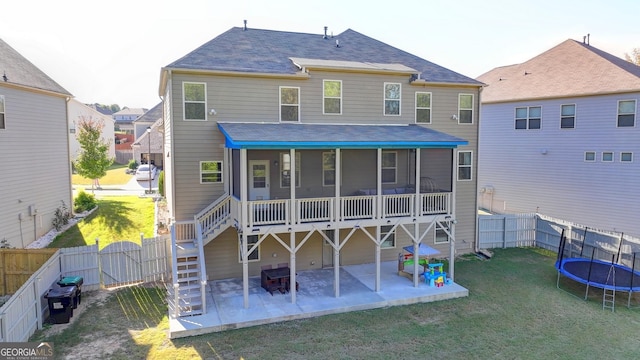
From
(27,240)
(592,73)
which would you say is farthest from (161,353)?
(592,73)

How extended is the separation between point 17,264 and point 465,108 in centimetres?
1629

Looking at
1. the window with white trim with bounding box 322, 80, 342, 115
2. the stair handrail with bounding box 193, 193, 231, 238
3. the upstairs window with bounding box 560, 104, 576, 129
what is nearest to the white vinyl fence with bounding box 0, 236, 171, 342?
the stair handrail with bounding box 193, 193, 231, 238

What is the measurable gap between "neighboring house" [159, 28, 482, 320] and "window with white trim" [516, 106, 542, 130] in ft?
21.8

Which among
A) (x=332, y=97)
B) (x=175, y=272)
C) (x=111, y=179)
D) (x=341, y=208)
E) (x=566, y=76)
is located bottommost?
(x=175, y=272)

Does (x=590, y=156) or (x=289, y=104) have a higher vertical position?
(x=289, y=104)

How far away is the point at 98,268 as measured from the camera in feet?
42.7

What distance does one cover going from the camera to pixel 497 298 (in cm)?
1295

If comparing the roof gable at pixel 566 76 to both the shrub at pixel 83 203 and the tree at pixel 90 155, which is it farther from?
the tree at pixel 90 155

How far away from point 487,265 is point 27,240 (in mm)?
18106

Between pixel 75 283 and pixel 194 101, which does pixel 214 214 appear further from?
pixel 75 283

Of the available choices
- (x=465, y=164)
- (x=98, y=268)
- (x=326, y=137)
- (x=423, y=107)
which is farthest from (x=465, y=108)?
(x=98, y=268)

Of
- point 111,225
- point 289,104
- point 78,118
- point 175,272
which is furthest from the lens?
point 78,118

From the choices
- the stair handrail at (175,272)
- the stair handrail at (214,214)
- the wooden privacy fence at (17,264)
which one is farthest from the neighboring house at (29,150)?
the stair handrail at (214,214)

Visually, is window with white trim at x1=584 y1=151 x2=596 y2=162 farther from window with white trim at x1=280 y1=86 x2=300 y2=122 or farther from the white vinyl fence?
the white vinyl fence
